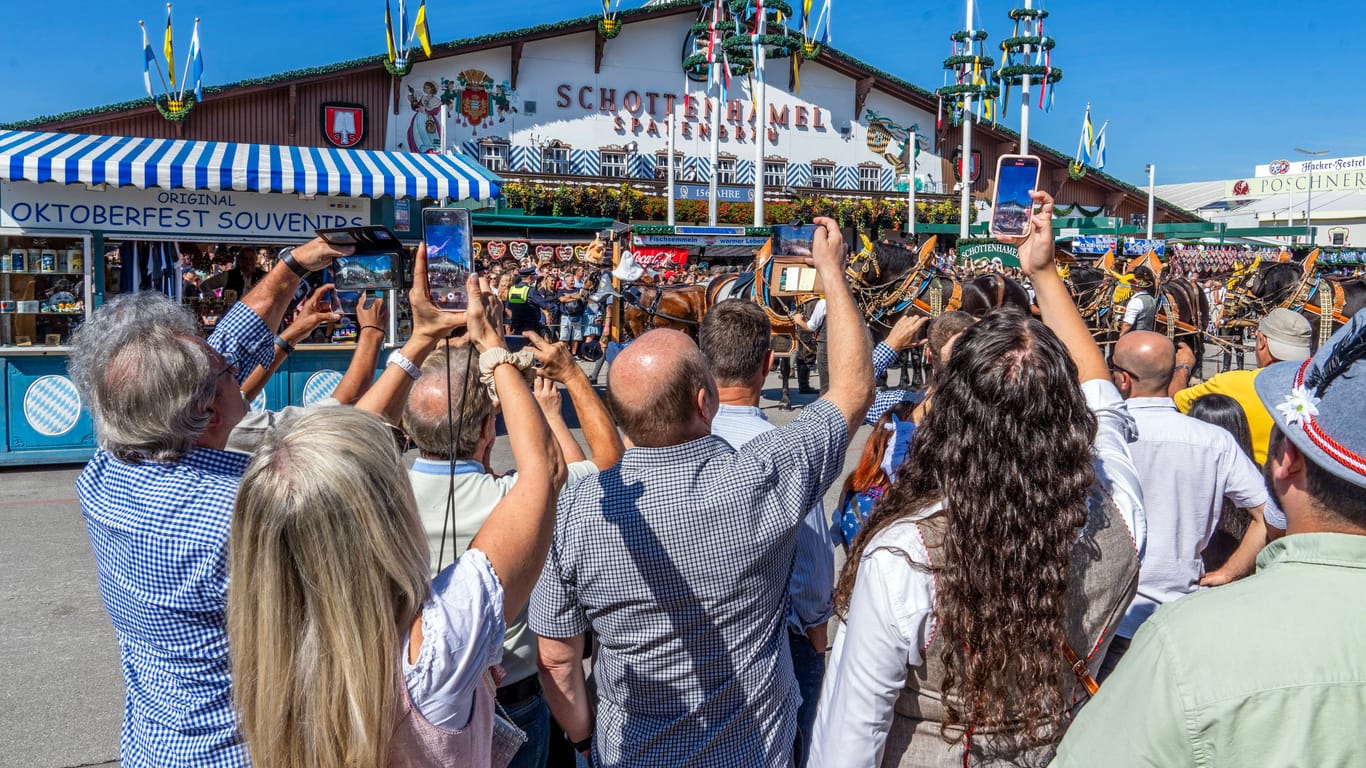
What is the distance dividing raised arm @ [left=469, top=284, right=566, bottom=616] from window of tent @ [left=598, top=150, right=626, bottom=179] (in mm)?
32432

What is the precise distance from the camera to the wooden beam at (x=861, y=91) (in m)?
36.7

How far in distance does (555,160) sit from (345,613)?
107 feet

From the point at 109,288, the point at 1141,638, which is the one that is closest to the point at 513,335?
the point at 109,288

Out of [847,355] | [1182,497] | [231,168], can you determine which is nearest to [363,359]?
[847,355]

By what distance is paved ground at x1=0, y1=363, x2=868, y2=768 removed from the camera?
3.96m

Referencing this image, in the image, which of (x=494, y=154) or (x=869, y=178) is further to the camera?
(x=869, y=178)

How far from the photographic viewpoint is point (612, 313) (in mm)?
16156

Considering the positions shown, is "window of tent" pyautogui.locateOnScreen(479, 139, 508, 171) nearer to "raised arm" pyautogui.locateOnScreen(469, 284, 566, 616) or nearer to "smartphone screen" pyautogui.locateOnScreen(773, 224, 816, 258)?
"smartphone screen" pyautogui.locateOnScreen(773, 224, 816, 258)

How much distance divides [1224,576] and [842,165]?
34.9 metres

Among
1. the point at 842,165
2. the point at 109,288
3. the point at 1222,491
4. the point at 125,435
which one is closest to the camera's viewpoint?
the point at 125,435

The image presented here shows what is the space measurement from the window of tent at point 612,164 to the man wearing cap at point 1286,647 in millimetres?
33100

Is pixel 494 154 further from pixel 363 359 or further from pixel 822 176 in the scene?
pixel 363 359

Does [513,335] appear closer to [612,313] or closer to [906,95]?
[612,313]

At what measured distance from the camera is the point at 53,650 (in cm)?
490
